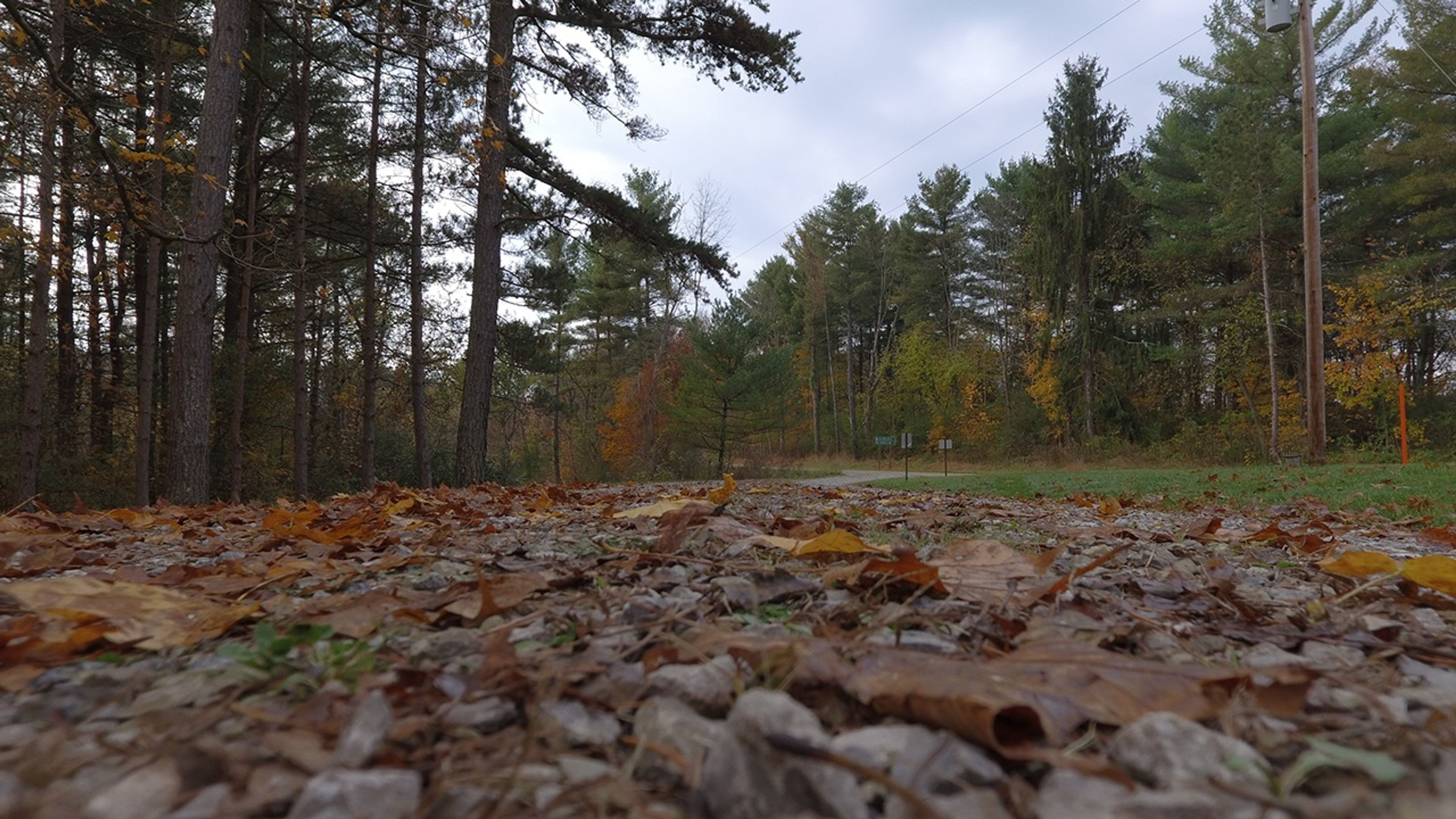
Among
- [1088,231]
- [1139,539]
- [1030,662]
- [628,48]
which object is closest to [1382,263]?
[1088,231]

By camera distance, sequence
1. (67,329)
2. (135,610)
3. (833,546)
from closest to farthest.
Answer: (135,610), (833,546), (67,329)

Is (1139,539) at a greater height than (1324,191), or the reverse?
(1324,191)

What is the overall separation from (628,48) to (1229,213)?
62.8 feet

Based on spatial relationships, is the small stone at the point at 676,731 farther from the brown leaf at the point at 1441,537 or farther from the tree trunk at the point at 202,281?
the tree trunk at the point at 202,281

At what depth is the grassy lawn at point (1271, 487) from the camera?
4820 millimetres

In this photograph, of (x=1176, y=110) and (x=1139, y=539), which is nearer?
(x=1139, y=539)

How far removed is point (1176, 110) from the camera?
77.4 feet

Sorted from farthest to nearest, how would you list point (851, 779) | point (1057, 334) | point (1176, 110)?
point (1057, 334)
point (1176, 110)
point (851, 779)

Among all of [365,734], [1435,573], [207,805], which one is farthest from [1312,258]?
[207,805]

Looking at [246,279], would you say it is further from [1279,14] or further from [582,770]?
[1279,14]

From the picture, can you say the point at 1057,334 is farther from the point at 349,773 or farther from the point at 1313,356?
the point at 349,773

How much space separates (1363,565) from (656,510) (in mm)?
2100

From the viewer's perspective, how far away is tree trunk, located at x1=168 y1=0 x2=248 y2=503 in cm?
577

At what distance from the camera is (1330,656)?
3.40ft
